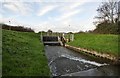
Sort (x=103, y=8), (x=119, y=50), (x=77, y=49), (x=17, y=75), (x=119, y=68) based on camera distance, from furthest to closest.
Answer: (x=103, y=8), (x=77, y=49), (x=119, y=50), (x=119, y=68), (x=17, y=75)

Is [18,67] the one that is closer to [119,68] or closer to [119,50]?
[119,68]

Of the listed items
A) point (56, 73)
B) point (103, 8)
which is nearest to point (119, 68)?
point (56, 73)

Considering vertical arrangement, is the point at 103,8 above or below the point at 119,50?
above

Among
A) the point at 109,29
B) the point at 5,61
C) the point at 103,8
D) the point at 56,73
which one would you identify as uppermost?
the point at 103,8

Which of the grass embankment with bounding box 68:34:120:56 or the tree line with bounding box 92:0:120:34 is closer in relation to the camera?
the grass embankment with bounding box 68:34:120:56

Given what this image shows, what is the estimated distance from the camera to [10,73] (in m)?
11.7

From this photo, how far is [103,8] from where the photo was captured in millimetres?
57594

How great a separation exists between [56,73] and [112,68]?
551 centimetres

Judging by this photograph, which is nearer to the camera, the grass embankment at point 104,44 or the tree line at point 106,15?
the grass embankment at point 104,44

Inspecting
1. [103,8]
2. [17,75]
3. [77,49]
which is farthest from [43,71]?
[103,8]

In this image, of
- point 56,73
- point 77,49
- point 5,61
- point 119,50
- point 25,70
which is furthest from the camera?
point 77,49

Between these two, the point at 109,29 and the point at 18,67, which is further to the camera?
the point at 109,29

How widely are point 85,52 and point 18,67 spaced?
15060mm

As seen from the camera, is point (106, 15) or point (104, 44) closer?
point (104, 44)
